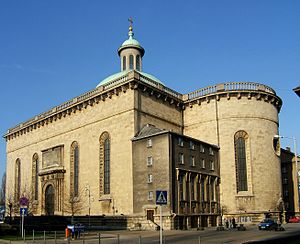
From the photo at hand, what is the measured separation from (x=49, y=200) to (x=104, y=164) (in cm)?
1547

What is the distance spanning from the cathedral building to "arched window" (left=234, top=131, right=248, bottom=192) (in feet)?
0.45

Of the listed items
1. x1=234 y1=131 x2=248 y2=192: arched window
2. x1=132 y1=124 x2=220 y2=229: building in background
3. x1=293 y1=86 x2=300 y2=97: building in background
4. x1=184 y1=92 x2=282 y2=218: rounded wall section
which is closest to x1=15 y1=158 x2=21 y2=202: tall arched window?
x1=132 y1=124 x2=220 y2=229: building in background

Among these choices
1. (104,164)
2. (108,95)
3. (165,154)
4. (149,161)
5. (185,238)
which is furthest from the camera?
(108,95)

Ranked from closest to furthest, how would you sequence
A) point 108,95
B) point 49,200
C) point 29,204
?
point 108,95
point 49,200
point 29,204

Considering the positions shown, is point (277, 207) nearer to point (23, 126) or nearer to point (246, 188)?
point (246, 188)

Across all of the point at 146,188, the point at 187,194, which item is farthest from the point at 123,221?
the point at 187,194

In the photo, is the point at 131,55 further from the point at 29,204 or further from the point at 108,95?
the point at 29,204

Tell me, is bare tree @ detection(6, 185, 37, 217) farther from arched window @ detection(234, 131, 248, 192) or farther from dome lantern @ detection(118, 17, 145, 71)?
arched window @ detection(234, 131, 248, 192)

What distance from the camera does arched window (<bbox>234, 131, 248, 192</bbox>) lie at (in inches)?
2112

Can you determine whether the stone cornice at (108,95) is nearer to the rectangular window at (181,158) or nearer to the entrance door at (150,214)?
the rectangular window at (181,158)

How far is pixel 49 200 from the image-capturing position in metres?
63.2

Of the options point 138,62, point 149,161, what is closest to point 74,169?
point 149,161

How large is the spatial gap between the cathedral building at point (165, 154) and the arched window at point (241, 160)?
0.14 metres

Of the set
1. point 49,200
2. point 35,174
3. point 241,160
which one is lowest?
point 49,200
